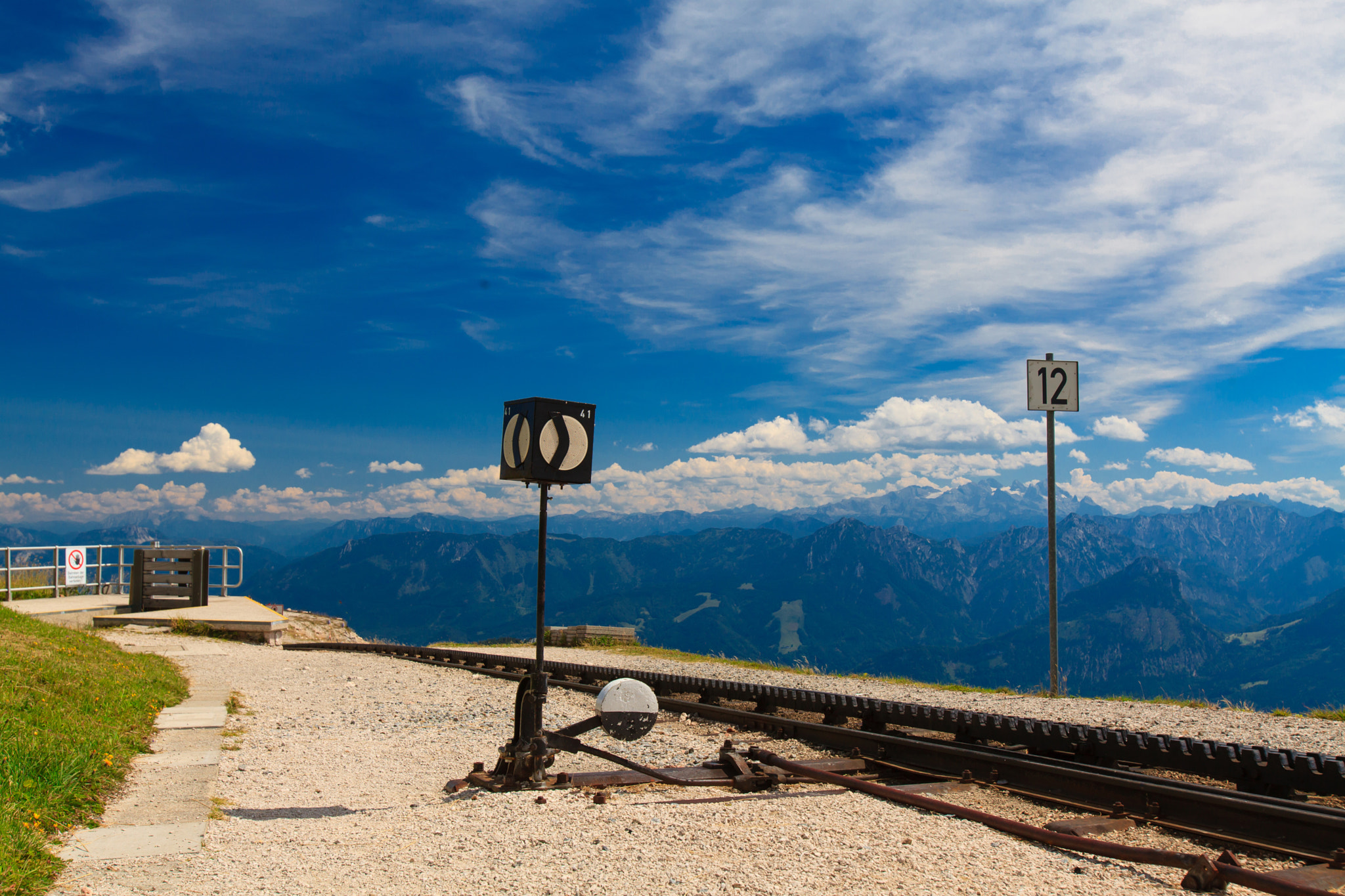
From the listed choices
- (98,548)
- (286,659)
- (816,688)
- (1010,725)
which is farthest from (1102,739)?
(98,548)

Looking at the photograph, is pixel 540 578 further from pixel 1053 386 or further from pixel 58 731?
pixel 1053 386

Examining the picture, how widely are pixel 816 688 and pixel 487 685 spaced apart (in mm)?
5411

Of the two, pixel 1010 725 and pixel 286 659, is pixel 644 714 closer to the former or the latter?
pixel 1010 725

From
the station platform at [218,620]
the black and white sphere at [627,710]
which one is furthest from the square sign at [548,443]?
the station platform at [218,620]

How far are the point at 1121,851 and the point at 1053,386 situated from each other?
11.7m

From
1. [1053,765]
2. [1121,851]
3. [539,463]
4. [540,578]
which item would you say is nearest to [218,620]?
[540,578]

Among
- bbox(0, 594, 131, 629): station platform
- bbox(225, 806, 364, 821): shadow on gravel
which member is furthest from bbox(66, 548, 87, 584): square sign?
bbox(225, 806, 364, 821): shadow on gravel

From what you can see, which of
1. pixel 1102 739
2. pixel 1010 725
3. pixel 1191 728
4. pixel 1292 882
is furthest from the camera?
pixel 1191 728

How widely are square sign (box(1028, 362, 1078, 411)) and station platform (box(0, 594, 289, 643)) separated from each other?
61.0ft

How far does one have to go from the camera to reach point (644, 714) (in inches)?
236

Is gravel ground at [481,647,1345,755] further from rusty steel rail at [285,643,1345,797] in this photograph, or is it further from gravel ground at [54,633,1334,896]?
gravel ground at [54,633,1334,896]

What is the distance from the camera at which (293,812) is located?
6.07 m

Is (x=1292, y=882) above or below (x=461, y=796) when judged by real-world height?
above

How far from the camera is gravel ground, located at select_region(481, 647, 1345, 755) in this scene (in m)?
8.87
